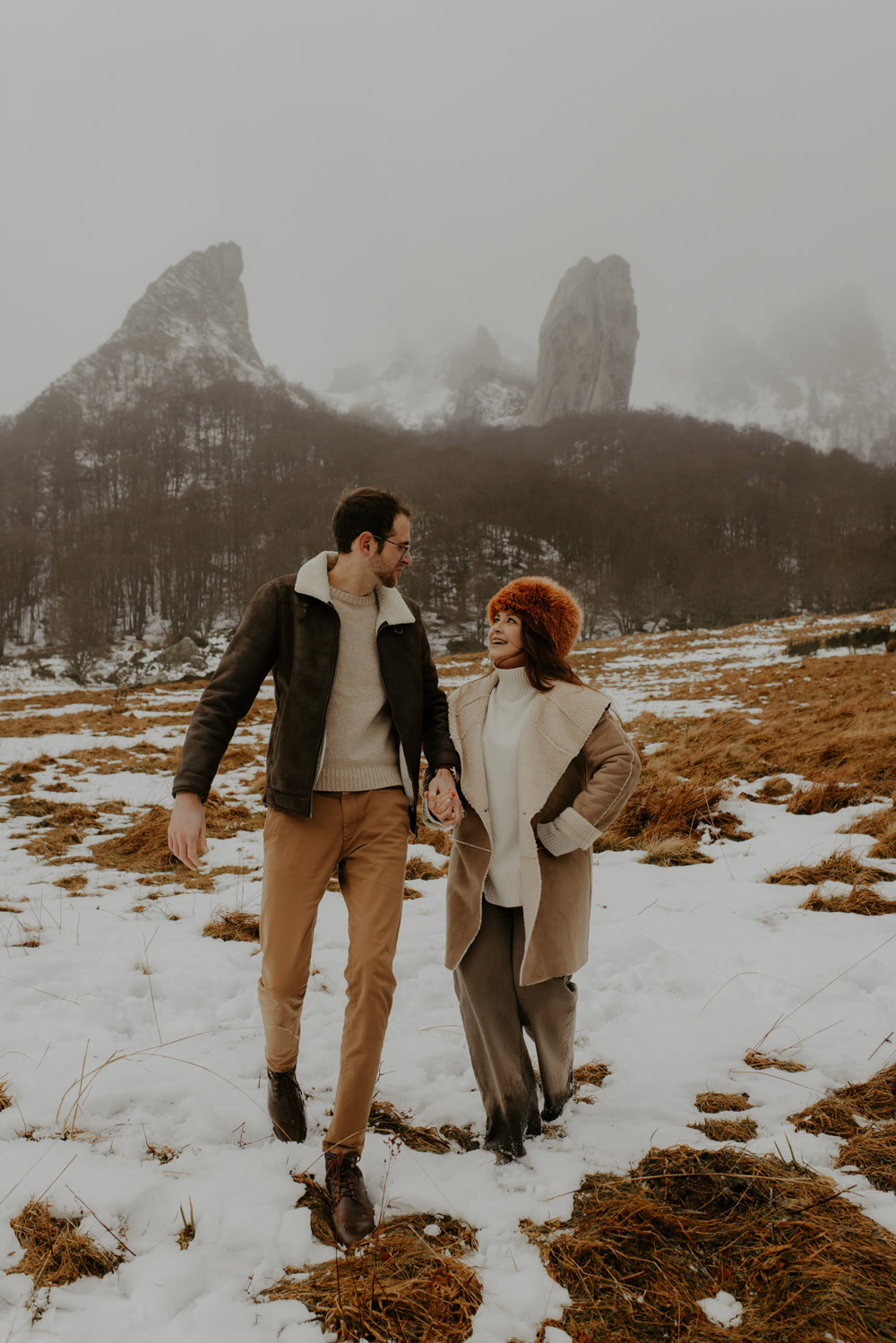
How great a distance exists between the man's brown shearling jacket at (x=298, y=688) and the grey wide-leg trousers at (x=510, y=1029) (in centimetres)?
54

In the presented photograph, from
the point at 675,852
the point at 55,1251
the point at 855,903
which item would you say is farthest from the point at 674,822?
the point at 55,1251

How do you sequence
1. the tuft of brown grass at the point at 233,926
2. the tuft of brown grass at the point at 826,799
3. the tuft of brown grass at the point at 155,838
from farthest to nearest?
the tuft of brown grass at the point at 826,799 → the tuft of brown grass at the point at 155,838 → the tuft of brown grass at the point at 233,926

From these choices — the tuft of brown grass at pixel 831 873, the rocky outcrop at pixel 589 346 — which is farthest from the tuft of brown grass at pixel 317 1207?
the rocky outcrop at pixel 589 346

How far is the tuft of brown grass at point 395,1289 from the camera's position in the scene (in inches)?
57.5

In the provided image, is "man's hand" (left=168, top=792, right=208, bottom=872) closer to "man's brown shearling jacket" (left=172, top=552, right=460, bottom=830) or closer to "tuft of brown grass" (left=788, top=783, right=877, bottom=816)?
"man's brown shearling jacket" (left=172, top=552, right=460, bottom=830)

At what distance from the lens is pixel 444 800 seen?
7.11 feet

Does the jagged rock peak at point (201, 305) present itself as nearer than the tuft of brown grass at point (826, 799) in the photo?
No

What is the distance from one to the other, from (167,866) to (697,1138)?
445cm

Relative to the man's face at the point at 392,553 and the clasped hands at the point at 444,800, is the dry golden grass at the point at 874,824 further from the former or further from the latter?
the man's face at the point at 392,553

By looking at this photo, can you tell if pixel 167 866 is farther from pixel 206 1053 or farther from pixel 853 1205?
pixel 853 1205

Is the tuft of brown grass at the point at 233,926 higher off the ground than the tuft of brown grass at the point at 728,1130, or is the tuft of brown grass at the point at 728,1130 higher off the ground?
the tuft of brown grass at the point at 728,1130

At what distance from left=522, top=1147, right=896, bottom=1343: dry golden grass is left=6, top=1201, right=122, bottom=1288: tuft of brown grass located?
1176 millimetres

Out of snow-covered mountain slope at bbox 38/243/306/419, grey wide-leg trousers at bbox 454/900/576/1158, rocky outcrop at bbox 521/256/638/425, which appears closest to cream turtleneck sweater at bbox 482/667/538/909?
grey wide-leg trousers at bbox 454/900/576/1158

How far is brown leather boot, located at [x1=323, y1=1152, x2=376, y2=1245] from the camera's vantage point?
1.77 metres
